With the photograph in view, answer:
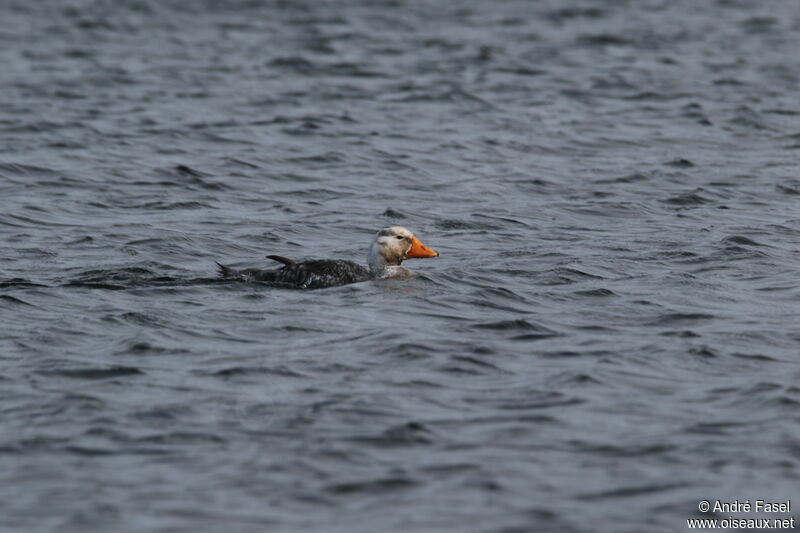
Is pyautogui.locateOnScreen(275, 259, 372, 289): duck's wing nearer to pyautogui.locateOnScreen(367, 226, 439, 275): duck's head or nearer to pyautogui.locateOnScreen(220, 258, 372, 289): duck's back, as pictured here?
pyautogui.locateOnScreen(220, 258, 372, 289): duck's back

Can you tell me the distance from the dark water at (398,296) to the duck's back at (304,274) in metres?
0.16

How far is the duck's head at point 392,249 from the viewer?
1458 centimetres

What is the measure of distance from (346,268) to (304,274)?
0.67m

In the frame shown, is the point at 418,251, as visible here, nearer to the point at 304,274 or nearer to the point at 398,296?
the point at 398,296

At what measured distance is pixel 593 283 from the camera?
554 inches

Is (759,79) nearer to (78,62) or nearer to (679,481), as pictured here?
(78,62)

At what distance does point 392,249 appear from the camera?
1455 cm

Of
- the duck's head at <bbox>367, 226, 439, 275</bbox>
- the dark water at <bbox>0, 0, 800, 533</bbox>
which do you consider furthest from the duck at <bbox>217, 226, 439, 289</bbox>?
the dark water at <bbox>0, 0, 800, 533</bbox>

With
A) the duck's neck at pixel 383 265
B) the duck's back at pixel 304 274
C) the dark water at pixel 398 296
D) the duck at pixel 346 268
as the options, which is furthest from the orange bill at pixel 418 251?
the duck's back at pixel 304 274

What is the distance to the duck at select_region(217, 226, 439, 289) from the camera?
13.7 metres

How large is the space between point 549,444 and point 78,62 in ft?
78.4

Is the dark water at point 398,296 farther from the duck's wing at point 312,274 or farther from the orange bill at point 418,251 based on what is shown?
the orange bill at point 418,251

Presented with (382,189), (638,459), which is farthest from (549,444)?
(382,189)

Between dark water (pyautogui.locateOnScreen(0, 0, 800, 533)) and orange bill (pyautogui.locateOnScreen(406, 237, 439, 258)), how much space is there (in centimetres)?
28
